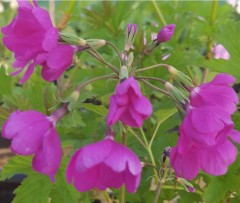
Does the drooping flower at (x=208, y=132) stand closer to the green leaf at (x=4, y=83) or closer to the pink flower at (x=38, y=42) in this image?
the pink flower at (x=38, y=42)

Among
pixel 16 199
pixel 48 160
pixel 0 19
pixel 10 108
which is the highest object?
pixel 48 160

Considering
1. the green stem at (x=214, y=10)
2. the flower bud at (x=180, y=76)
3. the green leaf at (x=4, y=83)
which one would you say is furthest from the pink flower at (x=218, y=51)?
the flower bud at (x=180, y=76)

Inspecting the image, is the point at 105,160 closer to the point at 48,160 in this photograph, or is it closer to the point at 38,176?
the point at 48,160

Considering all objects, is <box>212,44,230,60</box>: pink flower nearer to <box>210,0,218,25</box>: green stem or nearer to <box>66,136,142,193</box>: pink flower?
<box>210,0,218,25</box>: green stem

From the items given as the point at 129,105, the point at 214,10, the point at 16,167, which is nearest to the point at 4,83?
the point at 16,167

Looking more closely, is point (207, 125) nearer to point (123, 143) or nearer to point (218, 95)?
point (218, 95)

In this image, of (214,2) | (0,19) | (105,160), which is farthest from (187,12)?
(105,160)
